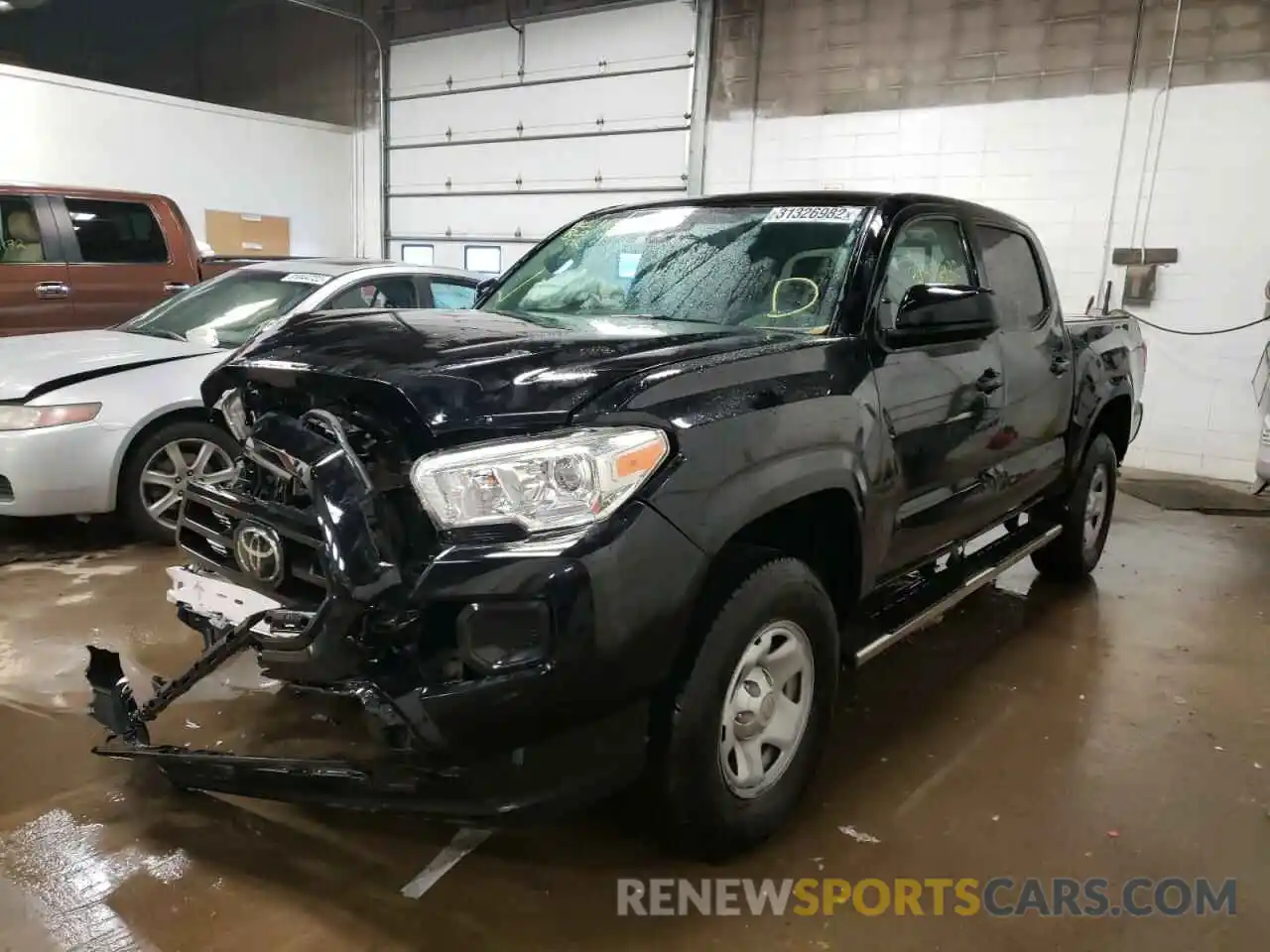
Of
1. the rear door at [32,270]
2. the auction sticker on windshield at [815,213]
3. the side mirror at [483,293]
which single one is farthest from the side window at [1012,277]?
the rear door at [32,270]

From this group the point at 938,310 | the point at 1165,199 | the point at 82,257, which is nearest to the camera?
the point at 938,310

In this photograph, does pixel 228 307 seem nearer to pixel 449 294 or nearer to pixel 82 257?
pixel 449 294

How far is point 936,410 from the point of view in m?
2.95

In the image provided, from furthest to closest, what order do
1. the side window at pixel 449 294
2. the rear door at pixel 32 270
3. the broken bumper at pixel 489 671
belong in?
the rear door at pixel 32 270 < the side window at pixel 449 294 < the broken bumper at pixel 489 671

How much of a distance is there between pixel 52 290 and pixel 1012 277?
6478mm

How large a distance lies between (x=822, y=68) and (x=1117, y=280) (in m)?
3.37

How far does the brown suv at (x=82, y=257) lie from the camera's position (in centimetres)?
673

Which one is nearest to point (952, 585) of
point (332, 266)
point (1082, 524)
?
point (1082, 524)

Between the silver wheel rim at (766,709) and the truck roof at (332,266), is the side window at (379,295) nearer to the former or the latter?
the truck roof at (332,266)

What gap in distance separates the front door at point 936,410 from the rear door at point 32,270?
20.6ft

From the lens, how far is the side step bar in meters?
2.89

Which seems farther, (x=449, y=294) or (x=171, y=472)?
(x=449, y=294)

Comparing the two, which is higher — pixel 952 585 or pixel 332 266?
pixel 332 266

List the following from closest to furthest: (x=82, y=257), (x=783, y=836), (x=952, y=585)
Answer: (x=783, y=836)
(x=952, y=585)
(x=82, y=257)
